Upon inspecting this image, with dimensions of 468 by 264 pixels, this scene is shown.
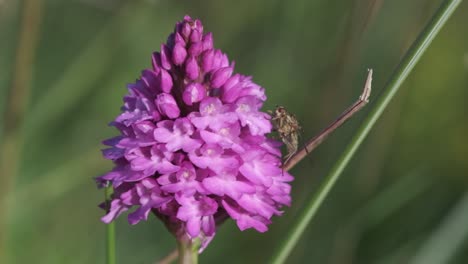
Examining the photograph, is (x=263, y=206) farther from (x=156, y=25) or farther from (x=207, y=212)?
(x=156, y=25)

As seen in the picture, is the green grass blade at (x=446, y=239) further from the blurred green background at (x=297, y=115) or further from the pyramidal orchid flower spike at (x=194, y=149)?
the pyramidal orchid flower spike at (x=194, y=149)

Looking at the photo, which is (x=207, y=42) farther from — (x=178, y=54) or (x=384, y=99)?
(x=384, y=99)

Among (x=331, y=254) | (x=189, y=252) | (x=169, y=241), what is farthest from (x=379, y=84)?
(x=189, y=252)

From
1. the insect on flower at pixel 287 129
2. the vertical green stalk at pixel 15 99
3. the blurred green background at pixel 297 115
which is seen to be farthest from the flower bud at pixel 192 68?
the vertical green stalk at pixel 15 99

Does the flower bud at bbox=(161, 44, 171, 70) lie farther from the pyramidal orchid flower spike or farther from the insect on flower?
the insect on flower

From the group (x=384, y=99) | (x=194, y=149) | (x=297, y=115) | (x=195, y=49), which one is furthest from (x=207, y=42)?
(x=297, y=115)

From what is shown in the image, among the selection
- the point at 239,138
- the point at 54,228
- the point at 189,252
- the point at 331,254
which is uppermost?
the point at 239,138

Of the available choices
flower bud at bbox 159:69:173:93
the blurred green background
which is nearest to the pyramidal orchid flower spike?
flower bud at bbox 159:69:173:93
